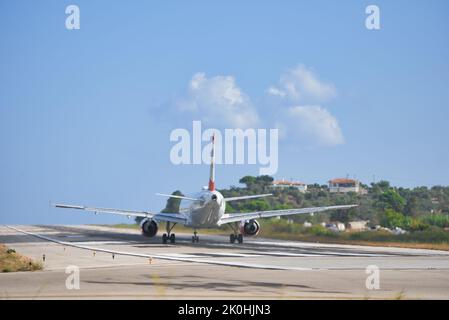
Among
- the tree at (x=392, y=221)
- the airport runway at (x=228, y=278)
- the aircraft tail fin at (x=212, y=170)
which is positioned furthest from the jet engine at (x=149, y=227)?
the tree at (x=392, y=221)

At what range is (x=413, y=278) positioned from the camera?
2700 cm

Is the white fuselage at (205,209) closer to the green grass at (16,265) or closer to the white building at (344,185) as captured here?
the green grass at (16,265)

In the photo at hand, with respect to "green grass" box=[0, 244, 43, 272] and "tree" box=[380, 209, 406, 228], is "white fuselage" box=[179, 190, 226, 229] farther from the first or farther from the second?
"green grass" box=[0, 244, 43, 272]

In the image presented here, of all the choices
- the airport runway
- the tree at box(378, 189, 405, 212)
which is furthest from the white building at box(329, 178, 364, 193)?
the airport runway

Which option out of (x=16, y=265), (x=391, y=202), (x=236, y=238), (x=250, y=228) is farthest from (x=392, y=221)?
(x=16, y=265)

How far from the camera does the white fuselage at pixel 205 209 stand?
5309 cm

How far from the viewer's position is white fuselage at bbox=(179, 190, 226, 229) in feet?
174

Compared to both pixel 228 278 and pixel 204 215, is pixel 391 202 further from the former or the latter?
pixel 228 278

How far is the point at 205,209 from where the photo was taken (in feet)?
178
